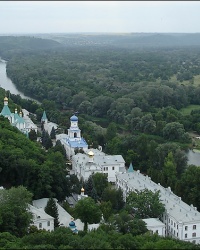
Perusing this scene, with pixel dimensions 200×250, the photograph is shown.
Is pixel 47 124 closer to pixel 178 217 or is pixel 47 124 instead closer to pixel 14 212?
pixel 178 217

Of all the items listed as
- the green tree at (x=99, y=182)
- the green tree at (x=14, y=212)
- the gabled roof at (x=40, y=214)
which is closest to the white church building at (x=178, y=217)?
the green tree at (x=99, y=182)

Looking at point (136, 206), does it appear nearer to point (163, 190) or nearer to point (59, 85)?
point (163, 190)

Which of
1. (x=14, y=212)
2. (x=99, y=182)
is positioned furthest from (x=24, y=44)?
(x=14, y=212)

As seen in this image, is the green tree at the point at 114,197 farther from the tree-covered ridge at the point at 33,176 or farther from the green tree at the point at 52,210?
the green tree at the point at 52,210

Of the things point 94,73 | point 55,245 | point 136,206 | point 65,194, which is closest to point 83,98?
point 94,73

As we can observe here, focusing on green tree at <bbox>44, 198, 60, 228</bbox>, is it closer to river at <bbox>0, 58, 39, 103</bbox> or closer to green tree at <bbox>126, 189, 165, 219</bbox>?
green tree at <bbox>126, 189, 165, 219</bbox>

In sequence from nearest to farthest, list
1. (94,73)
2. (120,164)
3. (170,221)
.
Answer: (170,221)
(120,164)
(94,73)

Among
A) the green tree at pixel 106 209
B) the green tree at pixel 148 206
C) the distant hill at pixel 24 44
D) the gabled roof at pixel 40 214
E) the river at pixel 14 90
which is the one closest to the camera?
the gabled roof at pixel 40 214
